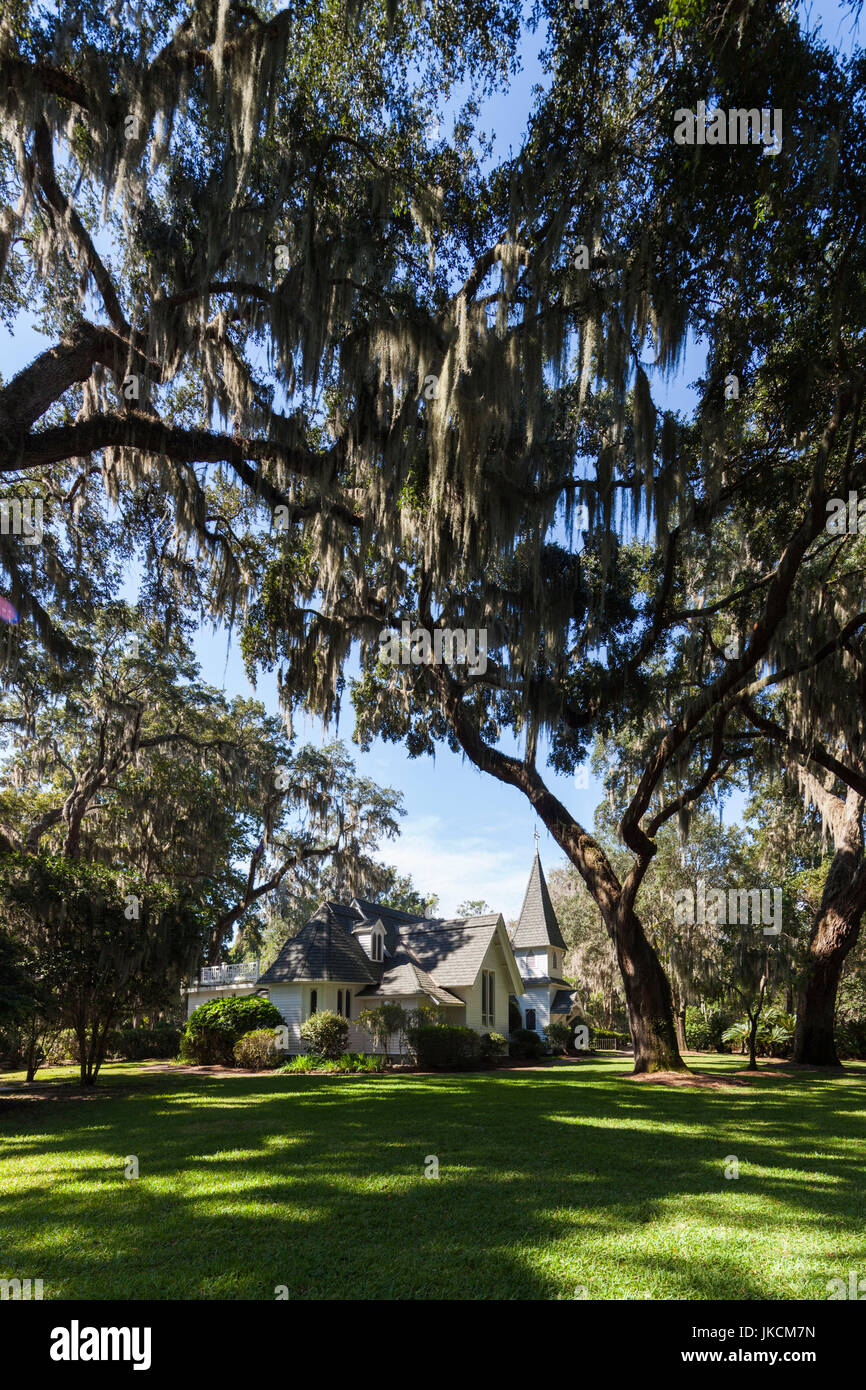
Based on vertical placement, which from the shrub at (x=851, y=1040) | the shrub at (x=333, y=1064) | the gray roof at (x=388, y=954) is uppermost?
the gray roof at (x=388, y=954)

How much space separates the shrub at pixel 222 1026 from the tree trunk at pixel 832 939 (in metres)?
13.5

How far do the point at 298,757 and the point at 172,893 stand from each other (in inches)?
544

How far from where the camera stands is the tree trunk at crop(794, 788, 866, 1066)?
16953mm

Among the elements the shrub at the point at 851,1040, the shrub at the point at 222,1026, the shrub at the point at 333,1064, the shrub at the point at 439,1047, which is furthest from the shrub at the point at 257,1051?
the shrub at the point at 851,1040

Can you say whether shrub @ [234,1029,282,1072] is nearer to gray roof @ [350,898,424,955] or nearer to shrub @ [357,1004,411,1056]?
shrub @ [357,1004,411,1056]

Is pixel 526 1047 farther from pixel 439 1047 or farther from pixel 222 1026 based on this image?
pixel 222 1026

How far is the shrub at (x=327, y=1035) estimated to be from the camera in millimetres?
18828

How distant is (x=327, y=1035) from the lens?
1883 centimetres

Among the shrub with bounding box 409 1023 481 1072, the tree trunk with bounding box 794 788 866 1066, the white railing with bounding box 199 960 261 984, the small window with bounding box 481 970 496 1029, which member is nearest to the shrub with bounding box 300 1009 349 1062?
the shrub with bounding box 409 1023 481 1072

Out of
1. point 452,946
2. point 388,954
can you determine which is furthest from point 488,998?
point 388,954

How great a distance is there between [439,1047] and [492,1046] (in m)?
4.28
